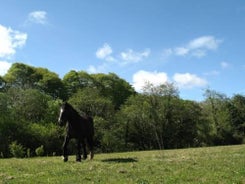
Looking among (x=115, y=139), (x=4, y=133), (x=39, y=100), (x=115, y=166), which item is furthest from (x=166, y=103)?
(x=115, y=166)

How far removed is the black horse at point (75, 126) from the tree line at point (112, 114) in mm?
18084

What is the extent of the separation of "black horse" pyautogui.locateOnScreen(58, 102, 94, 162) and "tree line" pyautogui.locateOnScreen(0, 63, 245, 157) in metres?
18.1

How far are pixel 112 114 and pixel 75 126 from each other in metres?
49.1

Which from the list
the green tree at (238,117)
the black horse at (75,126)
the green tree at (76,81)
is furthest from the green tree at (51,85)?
the black horse at (75,126)

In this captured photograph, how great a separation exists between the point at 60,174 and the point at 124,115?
5847 cm

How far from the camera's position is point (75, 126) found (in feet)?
80.3

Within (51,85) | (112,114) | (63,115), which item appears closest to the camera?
(63,115)

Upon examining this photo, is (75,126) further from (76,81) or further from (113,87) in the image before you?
(113,87)

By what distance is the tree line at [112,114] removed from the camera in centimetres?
5344

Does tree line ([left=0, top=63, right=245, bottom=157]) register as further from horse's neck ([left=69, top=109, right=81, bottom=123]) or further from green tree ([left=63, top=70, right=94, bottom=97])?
horse's neck ([left=69, top=109, right=81, bottom=123])

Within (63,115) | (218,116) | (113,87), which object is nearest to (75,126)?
(63,115)

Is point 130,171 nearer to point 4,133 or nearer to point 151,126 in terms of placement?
point 4,133

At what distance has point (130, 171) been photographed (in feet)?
59.4

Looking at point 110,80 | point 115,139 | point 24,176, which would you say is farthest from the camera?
point 110,80
